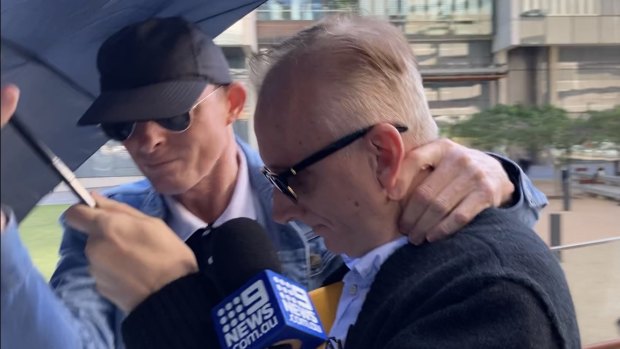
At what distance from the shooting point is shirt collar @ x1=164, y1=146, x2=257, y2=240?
97cm

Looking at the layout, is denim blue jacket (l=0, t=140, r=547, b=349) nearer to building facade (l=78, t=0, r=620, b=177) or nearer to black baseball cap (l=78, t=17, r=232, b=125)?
black baseball cap (l=78, t=17, r=232, b=125)

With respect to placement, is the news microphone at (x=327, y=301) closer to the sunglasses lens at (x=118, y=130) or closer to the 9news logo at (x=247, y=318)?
the 9news logo at (x=247, y=318)

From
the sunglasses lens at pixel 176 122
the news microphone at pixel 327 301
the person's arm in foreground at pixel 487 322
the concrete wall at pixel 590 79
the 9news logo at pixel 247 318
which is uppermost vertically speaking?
the sunglasses lens at pixel 176 122

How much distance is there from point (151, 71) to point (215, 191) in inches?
12.8

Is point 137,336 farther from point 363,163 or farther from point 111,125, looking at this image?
point 363,163

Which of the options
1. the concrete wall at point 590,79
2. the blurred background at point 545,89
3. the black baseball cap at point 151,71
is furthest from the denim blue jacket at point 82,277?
Result: the concrete wall at point 590,79

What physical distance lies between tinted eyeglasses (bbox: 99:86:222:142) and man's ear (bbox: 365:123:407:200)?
250 millimetres

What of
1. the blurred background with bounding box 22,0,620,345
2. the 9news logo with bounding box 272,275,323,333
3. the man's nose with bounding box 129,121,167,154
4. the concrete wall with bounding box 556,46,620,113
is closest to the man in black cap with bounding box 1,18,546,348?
the man's nose with bounding box 129,121,167,154

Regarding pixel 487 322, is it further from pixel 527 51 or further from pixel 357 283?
pixel 527 51

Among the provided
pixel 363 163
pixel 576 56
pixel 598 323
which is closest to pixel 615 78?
pixel 576 56

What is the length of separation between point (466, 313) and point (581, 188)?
37.1 feet

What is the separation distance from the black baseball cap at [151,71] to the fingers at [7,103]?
0.18 m

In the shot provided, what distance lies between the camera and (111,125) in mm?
769

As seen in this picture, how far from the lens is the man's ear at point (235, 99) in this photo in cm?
97
